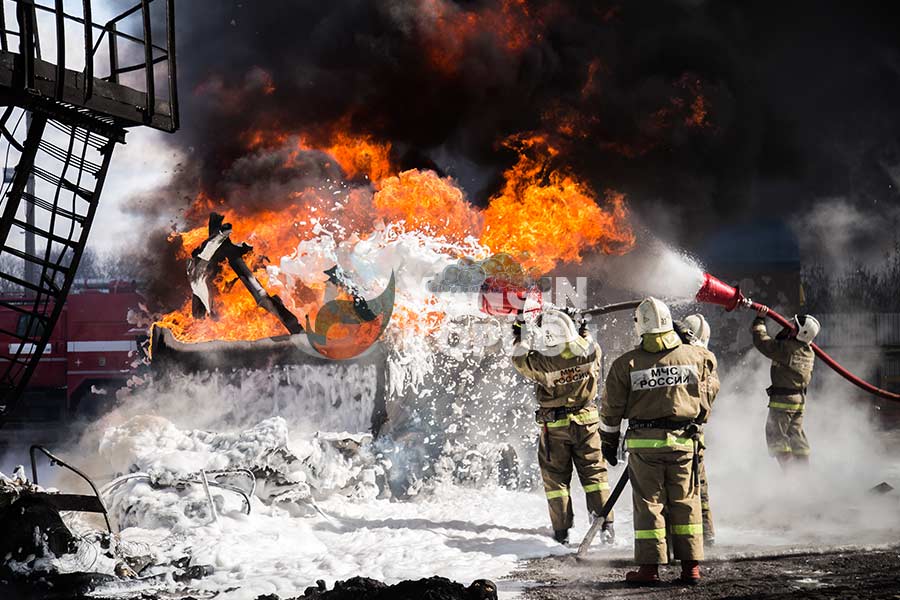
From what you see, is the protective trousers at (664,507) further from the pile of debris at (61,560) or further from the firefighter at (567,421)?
the pile of debris at (61,560)

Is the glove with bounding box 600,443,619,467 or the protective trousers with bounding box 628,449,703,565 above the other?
the glove with bounding box 600,443,619,467

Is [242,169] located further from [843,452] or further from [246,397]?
[843,452]

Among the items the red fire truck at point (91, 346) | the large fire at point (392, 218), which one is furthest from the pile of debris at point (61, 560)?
the red fire truck at point (91, 346)

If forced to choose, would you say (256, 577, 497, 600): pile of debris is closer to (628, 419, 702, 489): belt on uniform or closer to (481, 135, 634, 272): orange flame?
(628, 419, 702, 489): belt on uniform

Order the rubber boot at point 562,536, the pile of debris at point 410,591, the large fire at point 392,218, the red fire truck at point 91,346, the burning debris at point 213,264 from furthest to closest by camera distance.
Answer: the red fire truck at point 91,346 → the large fire at point 392,218 → the burning debris at point 213,264 → the rubber boot at point 562,536 → the pile of debris at point 410,591

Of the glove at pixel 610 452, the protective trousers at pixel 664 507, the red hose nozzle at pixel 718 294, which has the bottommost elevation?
the protective trousers at pixel 664 507

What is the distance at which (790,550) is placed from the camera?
611 centimetres

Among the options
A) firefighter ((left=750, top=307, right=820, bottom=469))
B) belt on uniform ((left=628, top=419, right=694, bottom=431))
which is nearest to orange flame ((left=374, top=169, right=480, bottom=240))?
firefighter ((left=750, top=307, right=820, bottom=469))

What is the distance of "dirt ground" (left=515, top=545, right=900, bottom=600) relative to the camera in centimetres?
493

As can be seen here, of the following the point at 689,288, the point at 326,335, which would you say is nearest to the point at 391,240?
the point at 326,335

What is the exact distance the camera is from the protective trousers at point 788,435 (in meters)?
8.51

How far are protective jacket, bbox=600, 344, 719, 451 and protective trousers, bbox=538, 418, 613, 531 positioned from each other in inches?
39.0

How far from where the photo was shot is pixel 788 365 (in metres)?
8.56

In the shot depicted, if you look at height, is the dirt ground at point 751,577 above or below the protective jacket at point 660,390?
below
